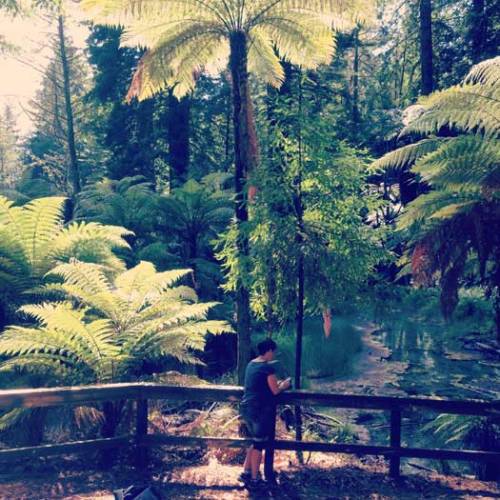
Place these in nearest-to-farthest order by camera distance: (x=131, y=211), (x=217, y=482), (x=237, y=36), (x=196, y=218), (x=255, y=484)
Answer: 1. (x=255, y=484)
2. (x=217, y=482)
3. (x=237, y=36)
4. (x=196, y=218)
5. (x=131, y=211)

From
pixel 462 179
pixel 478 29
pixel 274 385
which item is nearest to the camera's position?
pixel 274 385

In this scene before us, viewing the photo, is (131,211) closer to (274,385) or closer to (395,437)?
(274,385)

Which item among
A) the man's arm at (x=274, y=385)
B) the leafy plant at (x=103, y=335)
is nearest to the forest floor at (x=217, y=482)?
the leafy plant at (x=103, y=335)

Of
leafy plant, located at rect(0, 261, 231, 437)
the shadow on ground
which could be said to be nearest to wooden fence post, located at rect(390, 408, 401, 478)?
the shadow on ground

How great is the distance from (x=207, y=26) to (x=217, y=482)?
19.7 feet

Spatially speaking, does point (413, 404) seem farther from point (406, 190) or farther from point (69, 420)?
point (406, 190)

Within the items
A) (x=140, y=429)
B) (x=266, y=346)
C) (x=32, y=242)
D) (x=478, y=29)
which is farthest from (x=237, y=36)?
(x=478, y=29)

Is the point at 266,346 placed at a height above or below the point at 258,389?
above

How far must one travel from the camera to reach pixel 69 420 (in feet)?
21.4

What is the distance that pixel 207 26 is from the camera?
7.90 m

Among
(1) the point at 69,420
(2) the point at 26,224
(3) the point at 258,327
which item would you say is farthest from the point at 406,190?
(1) the point at 69,420

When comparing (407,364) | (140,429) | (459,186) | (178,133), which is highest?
(178,133)

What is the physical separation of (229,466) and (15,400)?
259cm

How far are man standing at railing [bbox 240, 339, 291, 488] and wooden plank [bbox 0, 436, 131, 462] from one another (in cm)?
135
